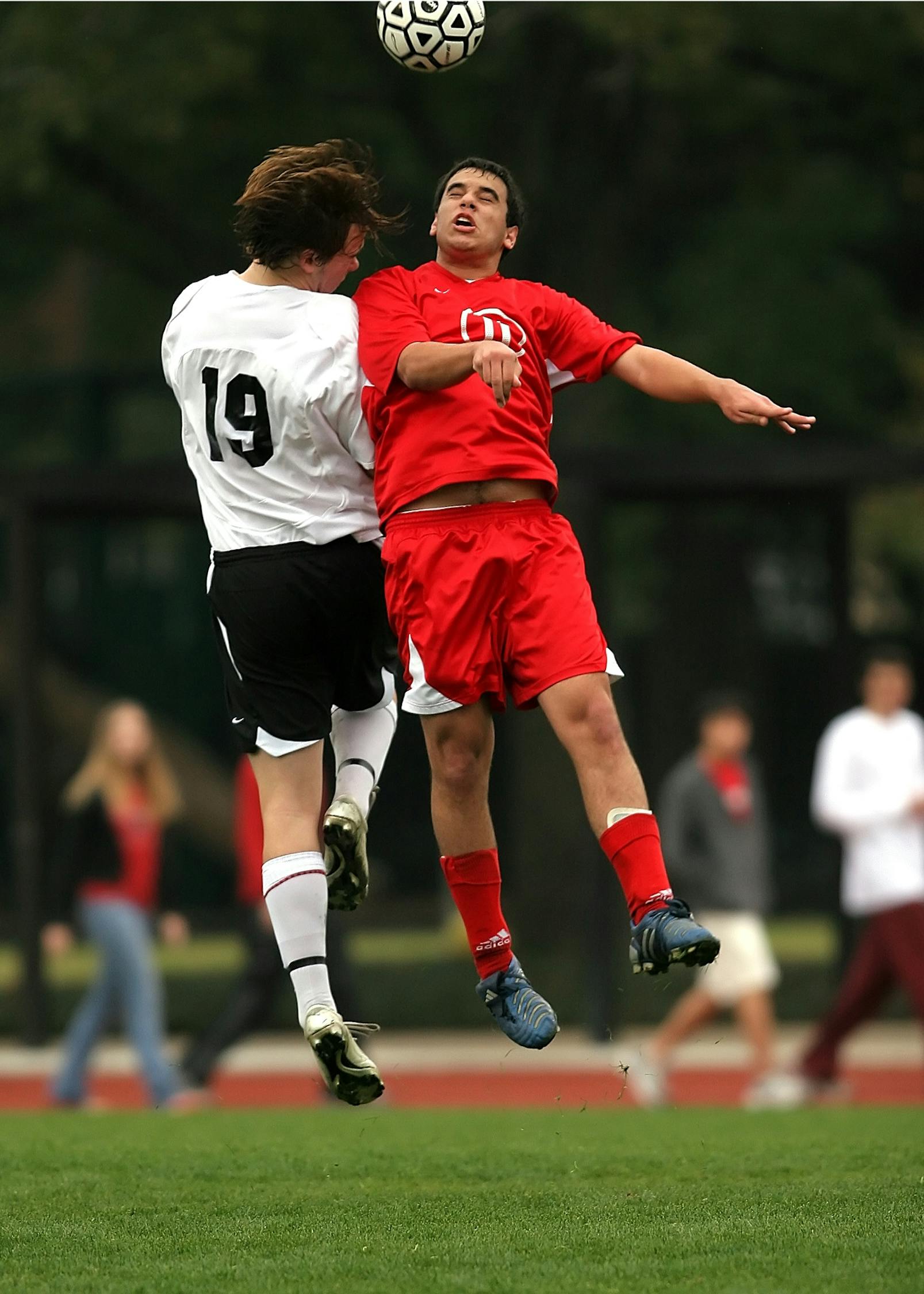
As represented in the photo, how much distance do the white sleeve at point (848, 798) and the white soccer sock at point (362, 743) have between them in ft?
16.2

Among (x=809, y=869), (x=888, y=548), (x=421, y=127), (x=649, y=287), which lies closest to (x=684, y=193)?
(x=649, y=287)

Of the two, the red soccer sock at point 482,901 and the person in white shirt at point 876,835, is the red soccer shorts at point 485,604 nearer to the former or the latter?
the red soccer sock at point 482,901

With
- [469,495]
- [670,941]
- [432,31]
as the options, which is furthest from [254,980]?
[432,31]

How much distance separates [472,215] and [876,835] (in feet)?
18.7

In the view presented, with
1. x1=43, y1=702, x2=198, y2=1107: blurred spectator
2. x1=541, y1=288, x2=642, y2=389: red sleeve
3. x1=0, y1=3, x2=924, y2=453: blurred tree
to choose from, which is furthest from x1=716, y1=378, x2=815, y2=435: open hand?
x1=0, y1=3, x2=924, y2=453: blurred tree

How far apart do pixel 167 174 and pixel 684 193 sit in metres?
4.23

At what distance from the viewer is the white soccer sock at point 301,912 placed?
18.7 ft

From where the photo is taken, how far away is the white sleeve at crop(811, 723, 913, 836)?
34.4 ft

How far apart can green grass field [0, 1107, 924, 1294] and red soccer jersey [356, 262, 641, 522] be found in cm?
201

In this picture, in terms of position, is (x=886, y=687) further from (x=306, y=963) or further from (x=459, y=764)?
(x=306, y=963)

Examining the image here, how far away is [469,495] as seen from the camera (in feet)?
18.3

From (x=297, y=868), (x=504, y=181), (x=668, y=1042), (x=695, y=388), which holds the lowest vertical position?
(x=668, y=1042)

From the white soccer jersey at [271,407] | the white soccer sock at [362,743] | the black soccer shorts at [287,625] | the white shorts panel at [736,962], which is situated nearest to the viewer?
the white soccer jersey at [271,407]

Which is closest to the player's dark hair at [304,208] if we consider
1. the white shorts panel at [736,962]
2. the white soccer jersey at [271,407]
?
the white soccer jersey at [271,407]
